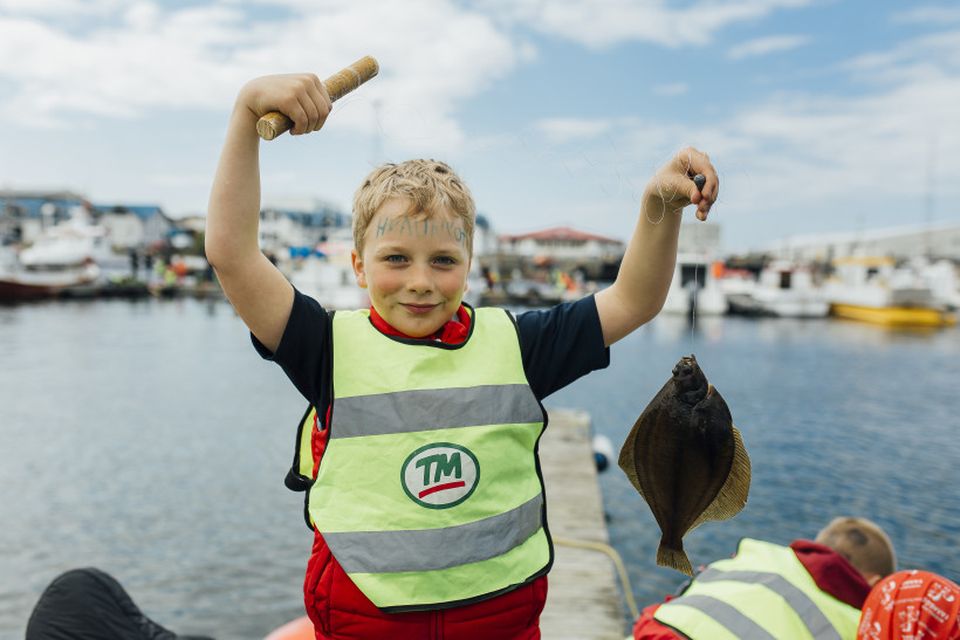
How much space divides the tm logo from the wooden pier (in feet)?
12.2

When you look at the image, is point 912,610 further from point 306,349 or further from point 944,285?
point 944,285

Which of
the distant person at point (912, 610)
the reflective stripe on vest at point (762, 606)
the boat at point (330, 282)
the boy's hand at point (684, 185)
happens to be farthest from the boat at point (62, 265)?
the boy's hand at point (684, 185)

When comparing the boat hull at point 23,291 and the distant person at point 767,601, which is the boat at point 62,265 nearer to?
the boat hull at point 23,291

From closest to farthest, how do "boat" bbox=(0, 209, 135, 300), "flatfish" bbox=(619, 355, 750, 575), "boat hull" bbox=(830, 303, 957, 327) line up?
"flatfish" bbox=(619, 355, 750, 575), "boat hull" bbox=(830, 303, 957, 327), "boat" bbox=(0, 209, 135, 300)

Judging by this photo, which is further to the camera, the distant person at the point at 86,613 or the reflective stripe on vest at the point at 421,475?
the distant person at the point at 86,613

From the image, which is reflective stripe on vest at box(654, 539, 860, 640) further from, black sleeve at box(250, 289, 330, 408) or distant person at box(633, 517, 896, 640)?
black sleeve at box(250, 289, 330, 408)

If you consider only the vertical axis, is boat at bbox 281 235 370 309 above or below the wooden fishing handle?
below

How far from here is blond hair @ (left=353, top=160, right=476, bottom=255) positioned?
1908 mm

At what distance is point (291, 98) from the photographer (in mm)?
1663

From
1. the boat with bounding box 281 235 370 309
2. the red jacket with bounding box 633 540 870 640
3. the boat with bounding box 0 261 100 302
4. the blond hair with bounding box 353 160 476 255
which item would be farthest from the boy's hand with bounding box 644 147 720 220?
the boat with bounding box 0 261 100 302

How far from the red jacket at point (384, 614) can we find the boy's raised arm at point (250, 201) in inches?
12.6

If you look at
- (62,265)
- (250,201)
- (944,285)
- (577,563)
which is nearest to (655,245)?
(250,201)

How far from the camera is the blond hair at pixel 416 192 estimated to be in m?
1.91

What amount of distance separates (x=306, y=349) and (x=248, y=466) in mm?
13366
